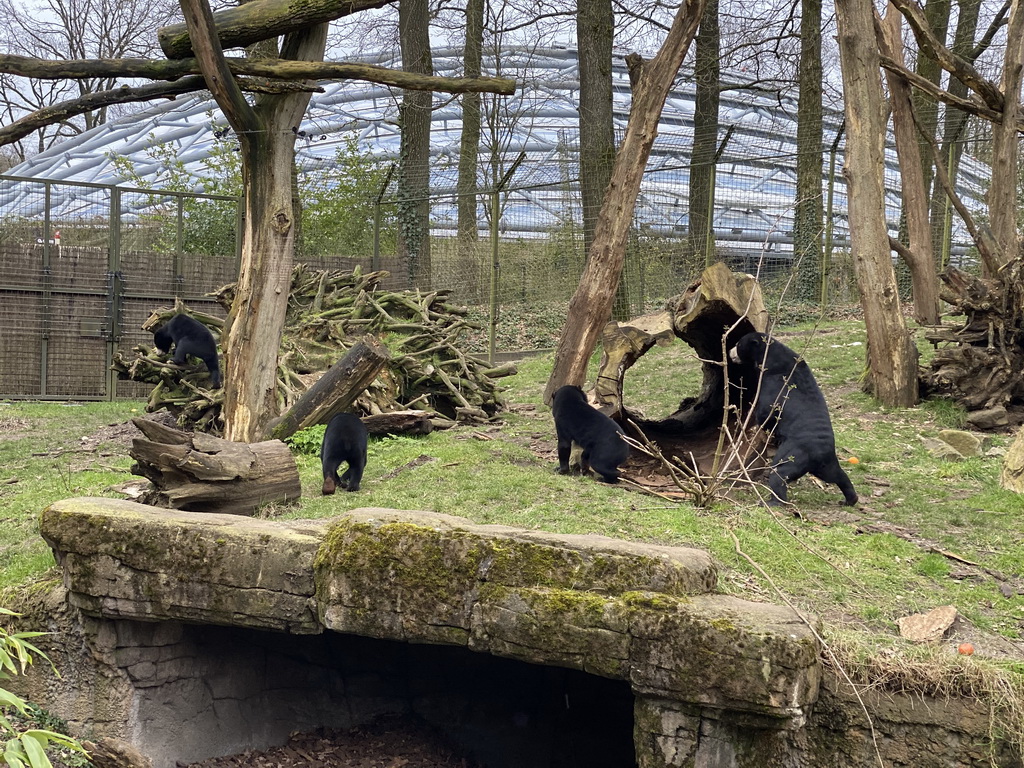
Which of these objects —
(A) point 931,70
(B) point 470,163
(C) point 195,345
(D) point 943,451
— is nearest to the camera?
(D) point 943,451

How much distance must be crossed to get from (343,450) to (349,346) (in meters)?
4.33

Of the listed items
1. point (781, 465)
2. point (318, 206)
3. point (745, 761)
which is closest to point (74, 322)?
point (318, 206)

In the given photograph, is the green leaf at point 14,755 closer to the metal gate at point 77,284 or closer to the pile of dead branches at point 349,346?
the pile of dead branches at point 349,346

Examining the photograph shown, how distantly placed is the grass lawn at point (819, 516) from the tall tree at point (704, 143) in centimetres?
518

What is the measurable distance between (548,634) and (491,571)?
412 mm

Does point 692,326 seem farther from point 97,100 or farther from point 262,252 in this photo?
point 97,100

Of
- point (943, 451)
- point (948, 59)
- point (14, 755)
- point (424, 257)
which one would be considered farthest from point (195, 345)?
point (948, 59)

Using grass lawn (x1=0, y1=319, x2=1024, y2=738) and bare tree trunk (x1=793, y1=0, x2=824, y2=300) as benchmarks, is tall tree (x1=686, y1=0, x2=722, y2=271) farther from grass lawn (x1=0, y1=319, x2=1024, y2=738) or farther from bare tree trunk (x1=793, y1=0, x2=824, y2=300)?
grass lawn (x1=0, y1=319, x2=1024, y2=738)

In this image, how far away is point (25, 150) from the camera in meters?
37.9

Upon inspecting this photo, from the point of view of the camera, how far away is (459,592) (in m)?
4.62

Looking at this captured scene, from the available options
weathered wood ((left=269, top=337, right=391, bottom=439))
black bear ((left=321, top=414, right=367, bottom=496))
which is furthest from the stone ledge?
weathered wood ((left=269, top=337, right=391, bottom=439))

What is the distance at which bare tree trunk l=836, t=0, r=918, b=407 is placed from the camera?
10188mm

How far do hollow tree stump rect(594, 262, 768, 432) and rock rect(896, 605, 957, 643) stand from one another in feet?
10.4

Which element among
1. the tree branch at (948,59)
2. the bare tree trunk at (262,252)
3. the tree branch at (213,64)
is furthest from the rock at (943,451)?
the tree branch at (213,64)
